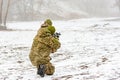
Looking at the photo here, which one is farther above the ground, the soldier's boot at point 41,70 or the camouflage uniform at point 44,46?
the camouflage uniform at point 44,46

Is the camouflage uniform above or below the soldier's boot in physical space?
above

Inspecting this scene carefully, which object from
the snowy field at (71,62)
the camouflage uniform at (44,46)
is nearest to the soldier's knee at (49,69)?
the camouflage uniform at (44,46)

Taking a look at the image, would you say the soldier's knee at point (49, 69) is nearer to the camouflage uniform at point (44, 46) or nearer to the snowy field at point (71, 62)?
the camouflage uniform at point (44, 46)

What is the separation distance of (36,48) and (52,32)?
695 millimetres

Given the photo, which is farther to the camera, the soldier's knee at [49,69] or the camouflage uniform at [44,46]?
the soldier's knee at [49,69]

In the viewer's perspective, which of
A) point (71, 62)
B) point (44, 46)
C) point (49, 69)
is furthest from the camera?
point (71, 62)

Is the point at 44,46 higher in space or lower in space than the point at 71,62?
higher

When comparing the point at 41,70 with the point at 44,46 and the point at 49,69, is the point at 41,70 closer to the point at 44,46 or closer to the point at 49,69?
the point at 49,69

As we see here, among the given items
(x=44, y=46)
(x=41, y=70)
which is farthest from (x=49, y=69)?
(x=44, y=46)

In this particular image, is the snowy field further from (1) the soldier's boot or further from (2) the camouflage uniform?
(2) the camouflage uniform

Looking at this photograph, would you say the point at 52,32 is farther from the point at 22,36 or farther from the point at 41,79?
the point at 22,36

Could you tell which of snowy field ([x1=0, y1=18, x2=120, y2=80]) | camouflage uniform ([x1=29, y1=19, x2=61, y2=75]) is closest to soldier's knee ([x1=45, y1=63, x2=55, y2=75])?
camouflage uniform ([x1=29, y1=19, x2=61, y2=75])

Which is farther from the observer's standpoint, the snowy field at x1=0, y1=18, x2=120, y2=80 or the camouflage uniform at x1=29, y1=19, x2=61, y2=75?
the snowy field at x1=0, y1=18, x2=120, y2=80

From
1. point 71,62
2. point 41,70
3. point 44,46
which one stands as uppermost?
point 44,46
